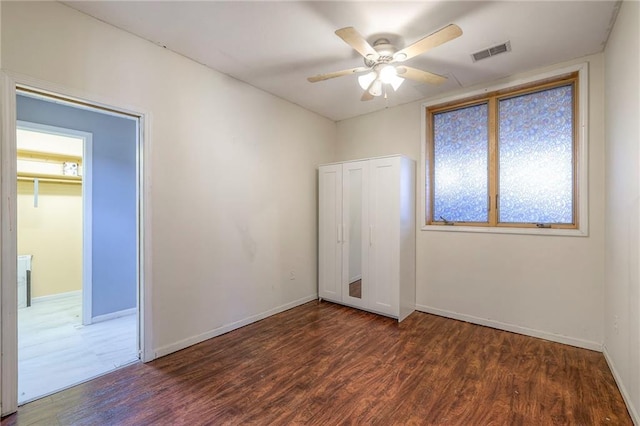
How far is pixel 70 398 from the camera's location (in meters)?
1.93

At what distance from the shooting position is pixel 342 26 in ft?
7.22

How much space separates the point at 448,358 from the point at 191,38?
359cm

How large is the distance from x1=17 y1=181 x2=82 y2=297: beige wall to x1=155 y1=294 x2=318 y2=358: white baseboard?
9.39ft

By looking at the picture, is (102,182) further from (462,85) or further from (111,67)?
(462,85)

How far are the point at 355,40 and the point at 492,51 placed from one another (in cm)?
153

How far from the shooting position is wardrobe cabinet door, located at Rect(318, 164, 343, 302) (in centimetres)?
384

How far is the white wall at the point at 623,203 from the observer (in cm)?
173

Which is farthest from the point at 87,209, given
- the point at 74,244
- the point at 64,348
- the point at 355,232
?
the point at 355,232

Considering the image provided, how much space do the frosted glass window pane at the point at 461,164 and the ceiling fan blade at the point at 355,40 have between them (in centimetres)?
179

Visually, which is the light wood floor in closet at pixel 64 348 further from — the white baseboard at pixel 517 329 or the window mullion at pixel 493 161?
the window mullion at pixel 493 161

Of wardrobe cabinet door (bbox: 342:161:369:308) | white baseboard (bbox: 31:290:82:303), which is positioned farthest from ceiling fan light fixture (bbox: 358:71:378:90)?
white baseboard (bbox: 31:290:82:303)

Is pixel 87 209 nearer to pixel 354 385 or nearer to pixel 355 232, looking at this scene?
pixel 355 232

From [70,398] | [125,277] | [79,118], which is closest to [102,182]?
[79,118]

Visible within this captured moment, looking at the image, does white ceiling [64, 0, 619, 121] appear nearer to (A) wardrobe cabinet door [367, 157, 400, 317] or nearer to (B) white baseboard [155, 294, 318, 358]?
(A) wardrobe cabinet door [367, 157, 400, 317]
